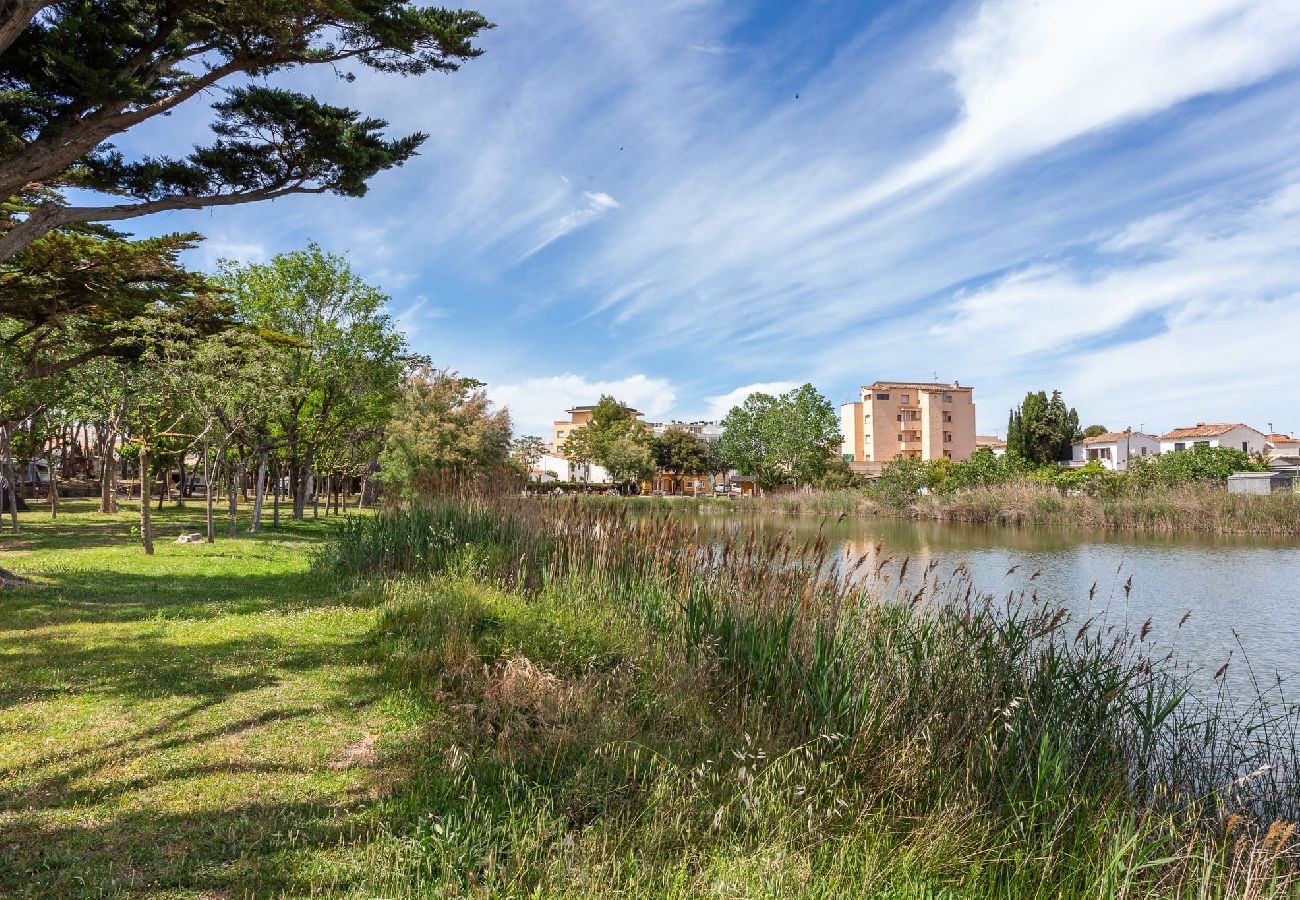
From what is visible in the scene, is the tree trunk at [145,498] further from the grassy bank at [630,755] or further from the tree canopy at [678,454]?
the tree canopy at [678,454]

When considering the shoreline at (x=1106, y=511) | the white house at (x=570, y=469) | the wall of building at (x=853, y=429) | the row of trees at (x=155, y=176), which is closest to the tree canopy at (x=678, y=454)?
the white house at (x=570, y=469)

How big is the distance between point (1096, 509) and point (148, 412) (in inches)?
1236

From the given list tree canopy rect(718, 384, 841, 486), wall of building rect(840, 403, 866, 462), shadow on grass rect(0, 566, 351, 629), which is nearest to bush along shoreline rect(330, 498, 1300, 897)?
shadow on grass rect(0, 566, 351, 629)

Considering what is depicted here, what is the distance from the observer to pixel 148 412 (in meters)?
16.8

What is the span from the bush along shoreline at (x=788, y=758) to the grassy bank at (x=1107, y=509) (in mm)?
12050

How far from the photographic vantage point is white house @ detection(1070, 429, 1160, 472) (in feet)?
197

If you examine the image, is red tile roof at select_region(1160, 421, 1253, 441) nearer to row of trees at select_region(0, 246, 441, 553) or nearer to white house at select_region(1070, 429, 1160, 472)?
white house at select_region(1070, 429, 1160, 472)

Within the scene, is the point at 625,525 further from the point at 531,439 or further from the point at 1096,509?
the point at 531,439

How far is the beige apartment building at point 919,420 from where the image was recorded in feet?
232

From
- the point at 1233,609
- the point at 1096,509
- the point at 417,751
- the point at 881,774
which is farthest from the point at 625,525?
the point at 1096,509

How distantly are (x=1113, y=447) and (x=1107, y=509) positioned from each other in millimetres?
41166

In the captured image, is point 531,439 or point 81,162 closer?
point 81,162

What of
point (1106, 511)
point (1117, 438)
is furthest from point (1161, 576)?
point (1117, 438)

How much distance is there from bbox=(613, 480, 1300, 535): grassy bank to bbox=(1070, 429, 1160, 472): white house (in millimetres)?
32680
